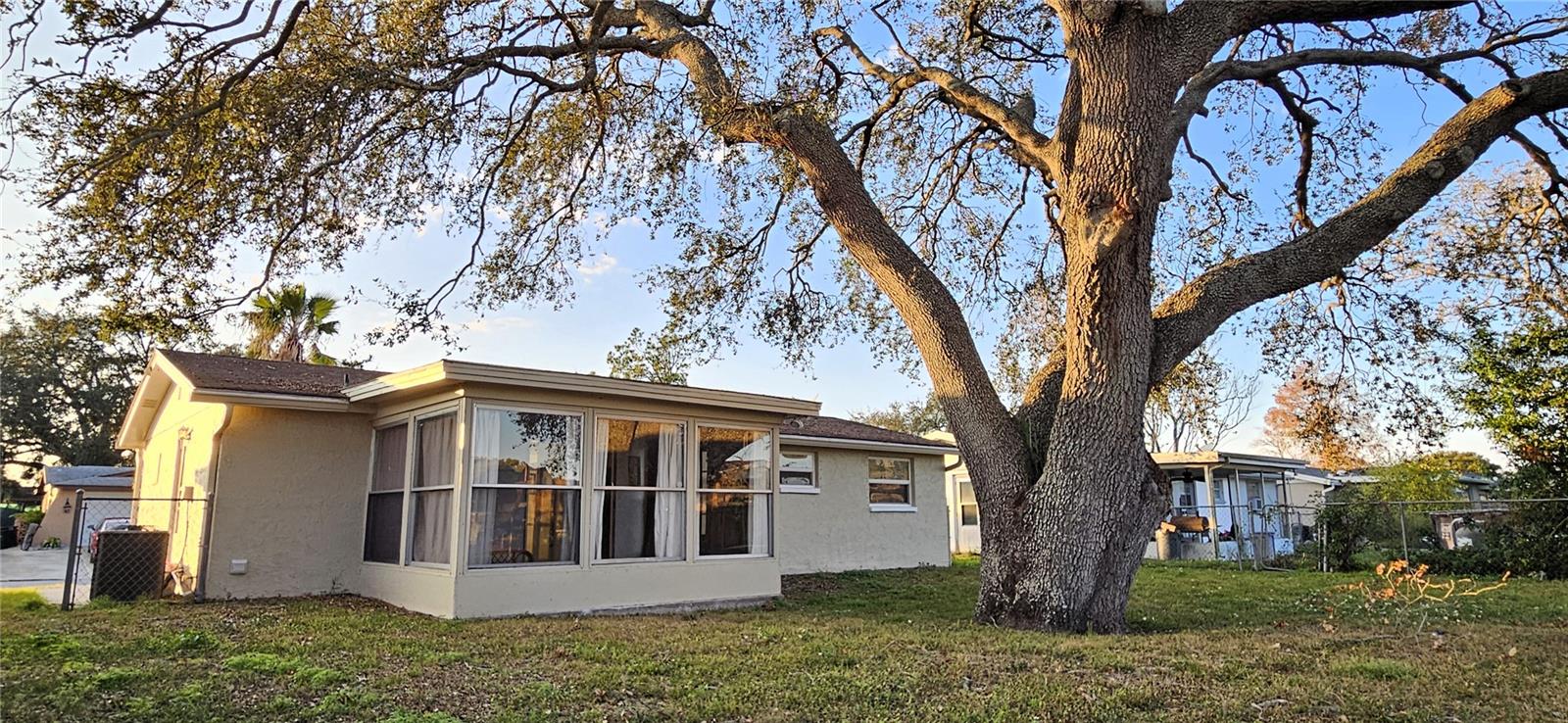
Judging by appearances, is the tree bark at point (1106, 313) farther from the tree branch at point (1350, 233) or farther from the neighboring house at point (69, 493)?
the neighboring house at point (69, 493)

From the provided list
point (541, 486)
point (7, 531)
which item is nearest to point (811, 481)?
point (541, 486)

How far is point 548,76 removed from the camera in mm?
9617

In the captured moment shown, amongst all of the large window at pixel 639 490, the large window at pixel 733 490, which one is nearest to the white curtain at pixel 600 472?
the large window at pixel 639 490

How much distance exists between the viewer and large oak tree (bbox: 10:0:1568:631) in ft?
22.5

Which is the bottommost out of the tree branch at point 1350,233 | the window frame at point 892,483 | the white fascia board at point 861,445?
the window frame at point 892,483

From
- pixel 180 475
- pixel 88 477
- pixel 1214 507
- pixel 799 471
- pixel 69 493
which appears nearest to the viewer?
pixel 180 475

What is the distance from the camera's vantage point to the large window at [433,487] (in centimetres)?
804

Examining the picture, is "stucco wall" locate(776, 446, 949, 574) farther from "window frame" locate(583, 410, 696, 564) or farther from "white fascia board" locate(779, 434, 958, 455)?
"window frame" locate(583, 410, 696, 564)

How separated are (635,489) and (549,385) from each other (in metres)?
1.48

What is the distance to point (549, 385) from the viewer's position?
812cm

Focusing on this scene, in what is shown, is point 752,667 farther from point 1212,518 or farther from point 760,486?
point 1212,518

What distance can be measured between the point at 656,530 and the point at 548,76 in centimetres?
524

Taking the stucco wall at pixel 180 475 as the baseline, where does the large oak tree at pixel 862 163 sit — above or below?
above

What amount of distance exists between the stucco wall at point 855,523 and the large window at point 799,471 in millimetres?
92
